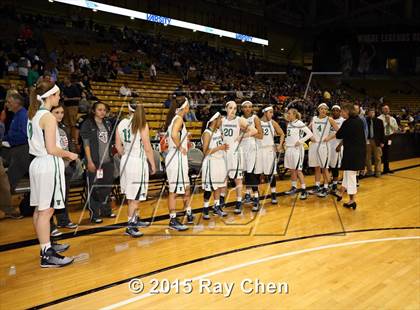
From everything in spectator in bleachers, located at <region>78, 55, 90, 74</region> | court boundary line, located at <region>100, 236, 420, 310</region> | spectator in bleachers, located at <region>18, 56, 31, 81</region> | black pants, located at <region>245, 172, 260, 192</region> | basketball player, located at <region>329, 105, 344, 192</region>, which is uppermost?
spectator in bleachers, located at <region>78, 55, 90, 74</region>

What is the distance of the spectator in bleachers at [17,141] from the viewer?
599 cm

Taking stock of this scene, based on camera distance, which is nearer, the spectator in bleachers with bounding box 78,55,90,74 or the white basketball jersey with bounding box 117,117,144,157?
the white basketball jersey with bounding box 117,117,144,157

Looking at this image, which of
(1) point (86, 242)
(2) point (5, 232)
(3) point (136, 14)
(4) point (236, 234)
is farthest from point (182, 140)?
(3) point (136, 14)

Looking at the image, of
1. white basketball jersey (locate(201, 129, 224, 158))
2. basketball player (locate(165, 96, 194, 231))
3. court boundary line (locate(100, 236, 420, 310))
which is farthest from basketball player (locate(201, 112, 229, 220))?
court boundary line (locate(100, 236, 420, 310))

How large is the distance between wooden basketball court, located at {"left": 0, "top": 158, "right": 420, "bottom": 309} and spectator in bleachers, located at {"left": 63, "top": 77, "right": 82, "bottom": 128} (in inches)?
120

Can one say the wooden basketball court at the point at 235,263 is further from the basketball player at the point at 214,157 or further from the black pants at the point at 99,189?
the basketball player at the point at 214,157

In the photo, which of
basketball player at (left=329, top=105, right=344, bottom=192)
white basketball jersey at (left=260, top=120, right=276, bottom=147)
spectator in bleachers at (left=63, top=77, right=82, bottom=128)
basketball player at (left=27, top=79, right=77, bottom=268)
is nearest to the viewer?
basketball player at (left=27, top=79, right=77, bottom=268)

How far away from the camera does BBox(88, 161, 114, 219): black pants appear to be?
245 inches

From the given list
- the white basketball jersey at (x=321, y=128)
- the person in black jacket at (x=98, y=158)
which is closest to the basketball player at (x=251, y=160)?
the white basketball jersey at (x=321, y=128)

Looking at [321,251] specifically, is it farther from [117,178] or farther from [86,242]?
[117,178]

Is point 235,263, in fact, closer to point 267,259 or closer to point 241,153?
point 267,259

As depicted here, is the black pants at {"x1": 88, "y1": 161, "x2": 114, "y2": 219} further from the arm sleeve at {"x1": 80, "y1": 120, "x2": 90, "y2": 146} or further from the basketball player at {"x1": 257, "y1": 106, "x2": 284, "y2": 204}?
the basketball player at {"x1": 257, "y1": 106, "x2": 284, "y2": 204}

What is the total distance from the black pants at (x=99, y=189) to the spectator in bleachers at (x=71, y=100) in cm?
296

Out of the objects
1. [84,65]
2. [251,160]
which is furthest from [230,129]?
[84,65]
